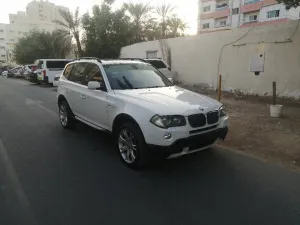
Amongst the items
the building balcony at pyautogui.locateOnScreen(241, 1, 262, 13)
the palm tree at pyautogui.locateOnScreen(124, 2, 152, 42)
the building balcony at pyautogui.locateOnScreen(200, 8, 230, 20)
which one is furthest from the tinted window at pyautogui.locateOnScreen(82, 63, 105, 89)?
the building balcony at pyautogui.locateOnScreen(200, 8, 230, 20)

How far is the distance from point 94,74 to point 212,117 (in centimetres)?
261

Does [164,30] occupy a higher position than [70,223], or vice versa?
[164,30]

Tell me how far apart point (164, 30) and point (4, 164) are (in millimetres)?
27968

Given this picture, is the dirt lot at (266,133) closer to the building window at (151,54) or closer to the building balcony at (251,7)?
the building window at (151,54)

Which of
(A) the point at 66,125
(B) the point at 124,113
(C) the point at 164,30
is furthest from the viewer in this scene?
(C) the point at 164,30

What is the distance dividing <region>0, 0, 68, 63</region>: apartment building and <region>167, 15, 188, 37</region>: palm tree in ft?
240

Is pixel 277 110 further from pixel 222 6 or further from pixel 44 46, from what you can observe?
→ pixel 222 6

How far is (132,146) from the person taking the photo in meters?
4.41

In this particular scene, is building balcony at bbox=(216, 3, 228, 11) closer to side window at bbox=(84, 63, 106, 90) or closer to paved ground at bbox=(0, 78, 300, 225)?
side window at bbox=(84, 63, 106, 90)

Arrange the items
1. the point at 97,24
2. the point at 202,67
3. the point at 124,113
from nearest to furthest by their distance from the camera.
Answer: the point at 124,113, the point at 202,67, the point at 97,24

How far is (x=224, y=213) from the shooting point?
3.20 metres

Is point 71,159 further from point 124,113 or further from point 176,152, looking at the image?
point 176,152

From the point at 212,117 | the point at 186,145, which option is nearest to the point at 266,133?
the point at 212,117

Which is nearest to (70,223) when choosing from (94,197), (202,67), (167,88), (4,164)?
(94,197)
